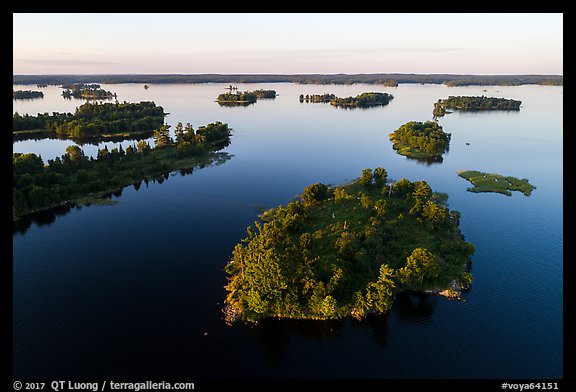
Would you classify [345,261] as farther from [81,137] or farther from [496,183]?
[81,137]

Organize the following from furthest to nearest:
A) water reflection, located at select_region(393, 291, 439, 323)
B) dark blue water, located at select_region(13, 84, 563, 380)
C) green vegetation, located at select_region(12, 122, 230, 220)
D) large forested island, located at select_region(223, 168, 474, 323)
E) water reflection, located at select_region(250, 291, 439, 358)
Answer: green vegetation, located at select_region(12, 122, 230, 220), water reflection, located at select_region(393, 291, 439, 323), large forested island, located at select_region(223, 168, 474, 323), water reflection, located at select_region(250, 291, 439, 358), dark blue water, located at select_region(13, 84, 563, 380)

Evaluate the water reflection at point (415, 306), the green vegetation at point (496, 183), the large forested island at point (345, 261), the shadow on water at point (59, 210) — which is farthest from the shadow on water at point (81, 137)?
the water reflection at point (415, 306)

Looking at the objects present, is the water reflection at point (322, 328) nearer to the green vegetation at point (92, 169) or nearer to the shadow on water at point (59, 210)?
the shadow on water at point (59, 210)

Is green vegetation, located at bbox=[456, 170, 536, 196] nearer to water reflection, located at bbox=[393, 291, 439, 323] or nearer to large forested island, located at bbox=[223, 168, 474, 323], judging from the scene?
large forested island, located at bbox=[223, 168, 474, 323]

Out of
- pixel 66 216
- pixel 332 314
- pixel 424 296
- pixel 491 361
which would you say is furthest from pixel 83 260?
pixel 491 361

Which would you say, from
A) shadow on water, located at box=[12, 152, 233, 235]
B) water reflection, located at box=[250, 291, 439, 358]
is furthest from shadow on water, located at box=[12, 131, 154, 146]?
water reflection, located at box=[250, 291, 439, 358]

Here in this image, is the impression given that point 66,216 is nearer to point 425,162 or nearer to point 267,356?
point 267,356
